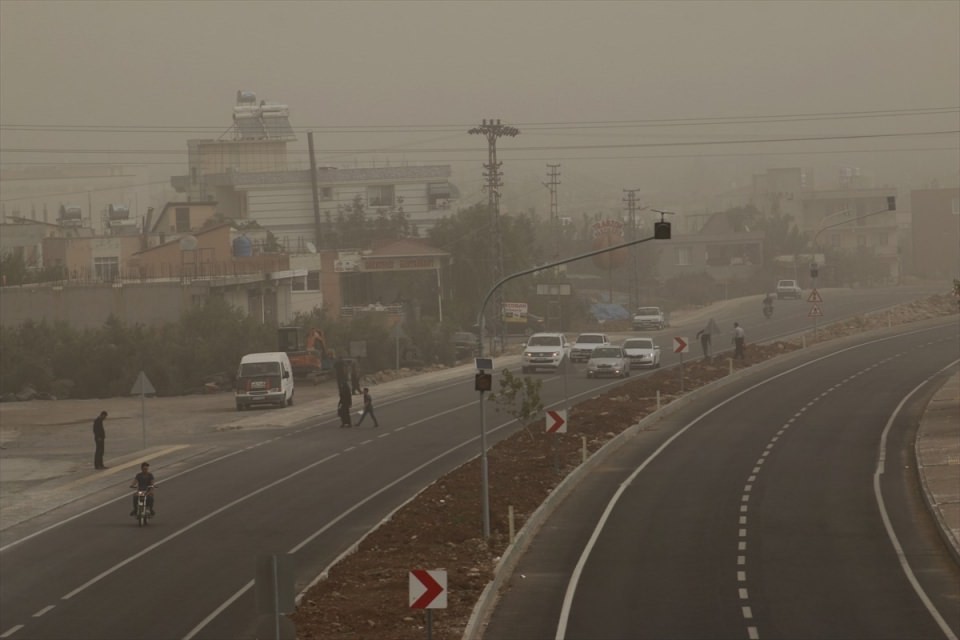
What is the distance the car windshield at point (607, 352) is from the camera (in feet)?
207

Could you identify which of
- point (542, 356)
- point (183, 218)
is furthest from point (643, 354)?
point (183, 218)

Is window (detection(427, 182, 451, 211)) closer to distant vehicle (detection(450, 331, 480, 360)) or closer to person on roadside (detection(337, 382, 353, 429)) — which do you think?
distant vehicle (detection(450, 331, 480, 360))

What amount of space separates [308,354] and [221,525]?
34.7m

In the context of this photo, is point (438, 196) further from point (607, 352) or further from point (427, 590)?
point (427, 590)

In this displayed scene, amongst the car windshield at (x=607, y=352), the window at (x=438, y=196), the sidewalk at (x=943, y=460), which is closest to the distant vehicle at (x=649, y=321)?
the car windshield at (x=607, y=352)

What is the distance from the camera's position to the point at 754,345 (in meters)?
73.6

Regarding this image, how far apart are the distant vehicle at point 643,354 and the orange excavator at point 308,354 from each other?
1374cm

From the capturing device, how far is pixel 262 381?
5441 cm

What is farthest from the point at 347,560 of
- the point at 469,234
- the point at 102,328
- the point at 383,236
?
the point at 383,236

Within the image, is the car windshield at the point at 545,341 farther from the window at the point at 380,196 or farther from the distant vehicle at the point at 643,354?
the window at the point at 380,196

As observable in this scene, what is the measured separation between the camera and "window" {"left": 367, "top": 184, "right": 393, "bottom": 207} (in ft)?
437

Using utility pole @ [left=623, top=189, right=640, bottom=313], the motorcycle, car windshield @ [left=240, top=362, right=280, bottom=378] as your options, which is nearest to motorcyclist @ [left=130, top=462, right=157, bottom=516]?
the motorcycle

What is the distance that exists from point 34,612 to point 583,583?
359 inches

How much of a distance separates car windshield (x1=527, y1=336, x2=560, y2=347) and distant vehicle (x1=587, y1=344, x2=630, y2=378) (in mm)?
2052
